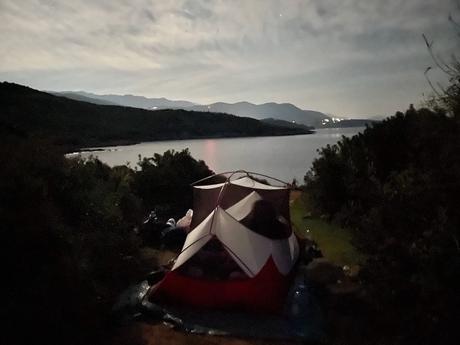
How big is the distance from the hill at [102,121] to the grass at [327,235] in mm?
38574

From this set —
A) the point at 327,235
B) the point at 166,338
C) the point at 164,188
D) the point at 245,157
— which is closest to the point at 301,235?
the point at 327,235

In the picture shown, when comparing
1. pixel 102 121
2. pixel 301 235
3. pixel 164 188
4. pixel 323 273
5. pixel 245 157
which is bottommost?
pixel 245 157

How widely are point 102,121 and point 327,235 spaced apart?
10184cm

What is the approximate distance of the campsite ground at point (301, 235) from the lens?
22.5ft

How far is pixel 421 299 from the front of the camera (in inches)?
253

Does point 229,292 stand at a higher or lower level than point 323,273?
lower

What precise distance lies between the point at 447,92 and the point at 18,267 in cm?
1115

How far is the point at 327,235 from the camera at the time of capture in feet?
42.7

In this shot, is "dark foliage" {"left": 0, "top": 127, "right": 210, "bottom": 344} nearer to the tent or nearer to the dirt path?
the dirt path

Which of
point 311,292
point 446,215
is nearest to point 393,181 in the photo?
point 446,215

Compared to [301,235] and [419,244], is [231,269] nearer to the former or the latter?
[419,244]

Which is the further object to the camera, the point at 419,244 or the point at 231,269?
the point at 231,269

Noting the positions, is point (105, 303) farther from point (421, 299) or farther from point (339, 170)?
point (339, 170)

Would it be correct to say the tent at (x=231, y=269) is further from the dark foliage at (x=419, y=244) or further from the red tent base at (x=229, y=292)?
the dark foliage at (x=419, y=244)
